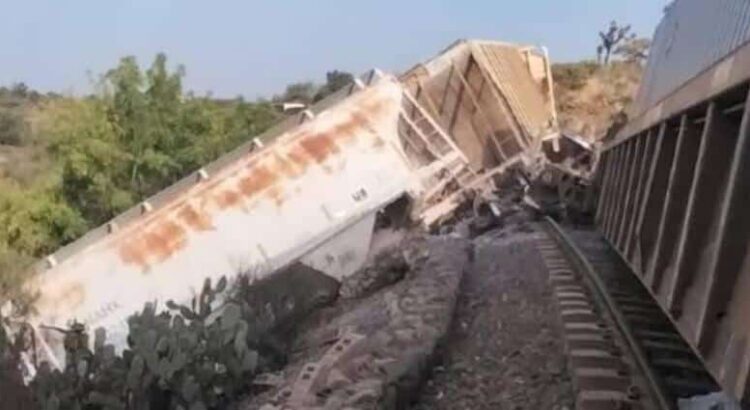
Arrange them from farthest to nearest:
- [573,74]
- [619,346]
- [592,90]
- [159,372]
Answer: [573,74] → [592,90] → [159,372] → [619,346]

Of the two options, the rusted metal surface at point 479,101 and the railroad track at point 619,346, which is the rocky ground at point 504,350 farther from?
the rusted metal surface at point 479,101

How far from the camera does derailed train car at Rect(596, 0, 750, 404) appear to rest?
5316 mm

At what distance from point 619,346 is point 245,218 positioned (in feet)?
48.8

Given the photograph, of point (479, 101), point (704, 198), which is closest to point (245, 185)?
point (479, 101)

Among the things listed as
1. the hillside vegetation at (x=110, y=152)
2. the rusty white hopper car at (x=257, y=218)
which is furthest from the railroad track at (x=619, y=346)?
the hillside vegetation at (x=110, y=152)

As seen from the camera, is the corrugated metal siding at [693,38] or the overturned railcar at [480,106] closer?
the corrugated metal siding at [693,38]

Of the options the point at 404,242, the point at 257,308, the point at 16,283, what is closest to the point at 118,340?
the point at 16,283

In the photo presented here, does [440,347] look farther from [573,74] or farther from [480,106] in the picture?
[573,74]

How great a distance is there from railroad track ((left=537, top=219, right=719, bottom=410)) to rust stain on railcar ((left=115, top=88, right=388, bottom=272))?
9524mm

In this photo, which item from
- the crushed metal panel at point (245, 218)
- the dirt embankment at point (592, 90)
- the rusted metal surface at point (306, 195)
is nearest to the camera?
the crushed metal panel at point (245, 218)

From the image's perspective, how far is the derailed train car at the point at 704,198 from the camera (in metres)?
5.32

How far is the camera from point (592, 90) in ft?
187

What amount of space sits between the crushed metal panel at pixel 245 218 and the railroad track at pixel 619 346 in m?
9.45

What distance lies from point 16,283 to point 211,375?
9.70 meters
